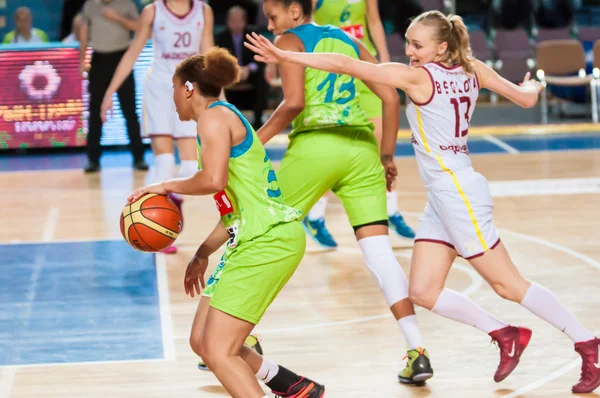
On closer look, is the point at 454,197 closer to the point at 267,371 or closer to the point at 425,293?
the point at 425,293

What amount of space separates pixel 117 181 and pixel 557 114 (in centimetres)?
744

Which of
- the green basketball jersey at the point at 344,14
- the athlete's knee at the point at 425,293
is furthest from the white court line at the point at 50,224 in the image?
the athlete's knee at the point at 425,293

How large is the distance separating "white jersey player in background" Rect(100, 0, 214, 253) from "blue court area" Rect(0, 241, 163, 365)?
31.5 inches

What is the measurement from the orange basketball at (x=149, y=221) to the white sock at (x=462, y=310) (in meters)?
1.24

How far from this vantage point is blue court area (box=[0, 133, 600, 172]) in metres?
12.1

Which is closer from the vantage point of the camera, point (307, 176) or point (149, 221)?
point (149, 221)

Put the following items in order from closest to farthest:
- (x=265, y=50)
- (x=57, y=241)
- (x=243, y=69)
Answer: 1. (x=265, y=50)
2. (x=57, y=241)
3. (x=243, y=69)

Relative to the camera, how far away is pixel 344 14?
7559mm

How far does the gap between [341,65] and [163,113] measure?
3.25m

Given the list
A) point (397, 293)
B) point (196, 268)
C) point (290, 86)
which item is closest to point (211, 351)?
point (196, 268)

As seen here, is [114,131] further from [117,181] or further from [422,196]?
[422,196]

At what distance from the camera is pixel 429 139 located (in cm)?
457

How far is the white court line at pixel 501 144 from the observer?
12.2 m

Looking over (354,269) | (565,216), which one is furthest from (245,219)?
(565,216)
